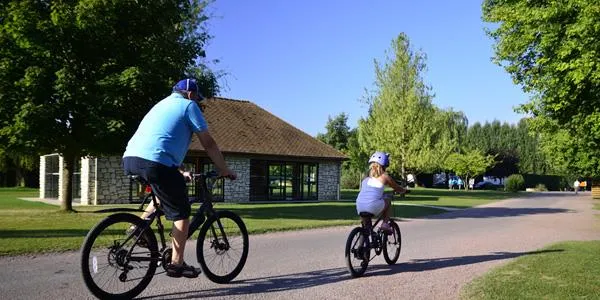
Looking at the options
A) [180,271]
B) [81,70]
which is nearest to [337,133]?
[81,70]

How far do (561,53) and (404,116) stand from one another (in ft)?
116

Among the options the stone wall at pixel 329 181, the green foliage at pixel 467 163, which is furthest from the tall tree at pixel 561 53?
the green foliage at pixel 467 163

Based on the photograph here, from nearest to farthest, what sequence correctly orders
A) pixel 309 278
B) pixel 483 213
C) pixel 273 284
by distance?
pixel 273 284
pixel 309 278
pixel 483 213

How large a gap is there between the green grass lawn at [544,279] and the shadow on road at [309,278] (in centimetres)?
86

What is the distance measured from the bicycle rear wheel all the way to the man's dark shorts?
34cm

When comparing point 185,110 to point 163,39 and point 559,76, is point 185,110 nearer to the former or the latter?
point 559,76

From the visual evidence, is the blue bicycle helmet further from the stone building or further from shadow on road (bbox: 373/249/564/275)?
the stone building

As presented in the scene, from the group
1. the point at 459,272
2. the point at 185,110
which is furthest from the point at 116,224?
the point at 459,272

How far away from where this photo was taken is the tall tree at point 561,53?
9906 mm

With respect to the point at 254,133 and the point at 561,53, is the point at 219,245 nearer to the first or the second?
the point at 561,53

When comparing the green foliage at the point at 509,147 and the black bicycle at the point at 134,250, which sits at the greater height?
the green foliage at the point at 509,147

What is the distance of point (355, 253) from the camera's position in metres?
7.16

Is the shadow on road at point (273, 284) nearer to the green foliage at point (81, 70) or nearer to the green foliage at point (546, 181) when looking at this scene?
the green foliage at point (81, 70)

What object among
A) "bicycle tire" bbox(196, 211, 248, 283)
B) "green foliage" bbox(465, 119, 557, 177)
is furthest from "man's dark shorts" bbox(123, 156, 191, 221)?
"green foliage" bbox(465, 119, 557, 177)
